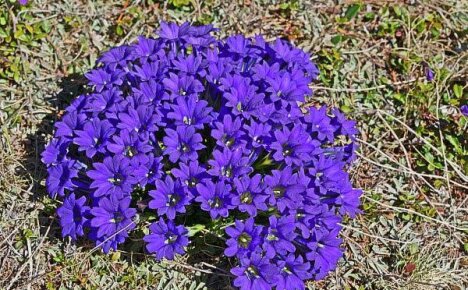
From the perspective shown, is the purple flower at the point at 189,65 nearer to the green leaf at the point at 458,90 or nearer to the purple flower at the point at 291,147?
the purple flower at the point at 291,147

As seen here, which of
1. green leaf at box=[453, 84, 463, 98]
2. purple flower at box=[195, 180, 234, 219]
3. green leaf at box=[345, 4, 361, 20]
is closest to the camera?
purple flower at box=[195, 180, 234, 219]

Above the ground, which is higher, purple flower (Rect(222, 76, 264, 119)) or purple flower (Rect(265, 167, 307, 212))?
purple flower (Rect(222, 76, 264, 119))

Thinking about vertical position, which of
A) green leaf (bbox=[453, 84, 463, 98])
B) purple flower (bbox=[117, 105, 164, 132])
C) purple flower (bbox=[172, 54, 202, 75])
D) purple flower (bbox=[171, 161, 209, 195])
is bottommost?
green leaf (bbox=[453, 84, 463, 98])

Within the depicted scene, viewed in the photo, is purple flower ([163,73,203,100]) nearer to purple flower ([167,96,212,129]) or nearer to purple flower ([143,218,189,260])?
purple flower ([167,96,212,129])

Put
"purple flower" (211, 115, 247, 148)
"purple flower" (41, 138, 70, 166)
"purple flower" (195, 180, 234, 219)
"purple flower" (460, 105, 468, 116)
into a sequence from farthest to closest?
"purple flower" (460, 105, 468, 116) < "purple flower" (41, 138, 70, 166) < "purple flower" (211, 115, 247, 148) < "purple flower" (195, 180, 234, 219)

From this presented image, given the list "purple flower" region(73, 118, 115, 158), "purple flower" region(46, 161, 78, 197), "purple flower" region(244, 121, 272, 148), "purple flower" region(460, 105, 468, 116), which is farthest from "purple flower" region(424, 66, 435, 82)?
"purple flower" region(46, 161, 78, 197)

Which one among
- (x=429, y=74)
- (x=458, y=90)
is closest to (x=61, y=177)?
(x=429, y=74)

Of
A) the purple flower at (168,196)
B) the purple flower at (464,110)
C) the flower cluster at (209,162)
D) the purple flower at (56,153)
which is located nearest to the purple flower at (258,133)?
the flower cluster at (209,162)
